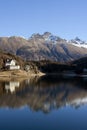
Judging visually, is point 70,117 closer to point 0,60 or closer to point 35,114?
point 35,114

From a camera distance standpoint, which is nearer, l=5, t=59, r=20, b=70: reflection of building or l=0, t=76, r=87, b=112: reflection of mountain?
l=0, t=76, r=87, b=112: reflection of mountain

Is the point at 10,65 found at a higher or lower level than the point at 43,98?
higher

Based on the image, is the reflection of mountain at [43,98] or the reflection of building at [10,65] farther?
the reflection of building at [10,65]

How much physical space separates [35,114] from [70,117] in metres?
5.17

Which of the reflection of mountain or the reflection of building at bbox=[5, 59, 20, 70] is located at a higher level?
the reflection of building at bbox=[5, 59, 20, 70]

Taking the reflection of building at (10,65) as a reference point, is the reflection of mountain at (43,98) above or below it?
below

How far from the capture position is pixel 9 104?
55.8 meters

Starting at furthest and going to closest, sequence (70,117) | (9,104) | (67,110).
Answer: (9,104) < (67,110) < (70,117)

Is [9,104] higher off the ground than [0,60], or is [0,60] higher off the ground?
[0,60]

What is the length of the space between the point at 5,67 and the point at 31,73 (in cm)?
2094

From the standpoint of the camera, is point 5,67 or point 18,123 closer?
point 18,123

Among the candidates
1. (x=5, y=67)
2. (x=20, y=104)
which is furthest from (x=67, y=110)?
(x=5, y=67)

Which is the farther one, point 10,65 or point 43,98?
point 10,65

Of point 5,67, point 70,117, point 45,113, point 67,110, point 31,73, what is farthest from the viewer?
point 31,73
